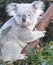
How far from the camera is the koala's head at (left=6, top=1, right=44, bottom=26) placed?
12.3 ft

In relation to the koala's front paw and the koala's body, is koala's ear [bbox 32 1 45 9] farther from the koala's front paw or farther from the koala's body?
the koala's front paw

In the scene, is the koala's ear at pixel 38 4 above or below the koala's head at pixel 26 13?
above

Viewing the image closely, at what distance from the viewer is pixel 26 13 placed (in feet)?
12.4

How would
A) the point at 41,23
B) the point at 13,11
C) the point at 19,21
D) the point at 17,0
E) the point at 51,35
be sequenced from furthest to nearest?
the point at 51,35
the point at 17,0
the point at 13,11
the point at 19,21
the point at 41,23

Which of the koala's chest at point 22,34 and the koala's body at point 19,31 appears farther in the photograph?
the koala's chest at point 22,34

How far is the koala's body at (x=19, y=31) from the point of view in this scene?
3.82m

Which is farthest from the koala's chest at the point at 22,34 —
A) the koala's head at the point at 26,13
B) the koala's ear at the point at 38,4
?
the koala's ear at the point at 38,4

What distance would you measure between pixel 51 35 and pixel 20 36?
2818mm

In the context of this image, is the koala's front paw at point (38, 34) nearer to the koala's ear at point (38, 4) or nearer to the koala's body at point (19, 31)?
the koala's body at point (19, 31)

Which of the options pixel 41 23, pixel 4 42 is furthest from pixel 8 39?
pixel 41 23

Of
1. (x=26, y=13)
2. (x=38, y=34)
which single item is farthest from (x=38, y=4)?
(x=38, y=34)

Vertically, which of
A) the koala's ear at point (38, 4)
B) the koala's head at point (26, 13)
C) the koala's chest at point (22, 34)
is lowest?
the koala's chest at point (22, 34)

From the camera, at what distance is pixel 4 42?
3.94 meters

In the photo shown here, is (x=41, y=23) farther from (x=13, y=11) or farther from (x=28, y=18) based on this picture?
(x=13, y=11)
